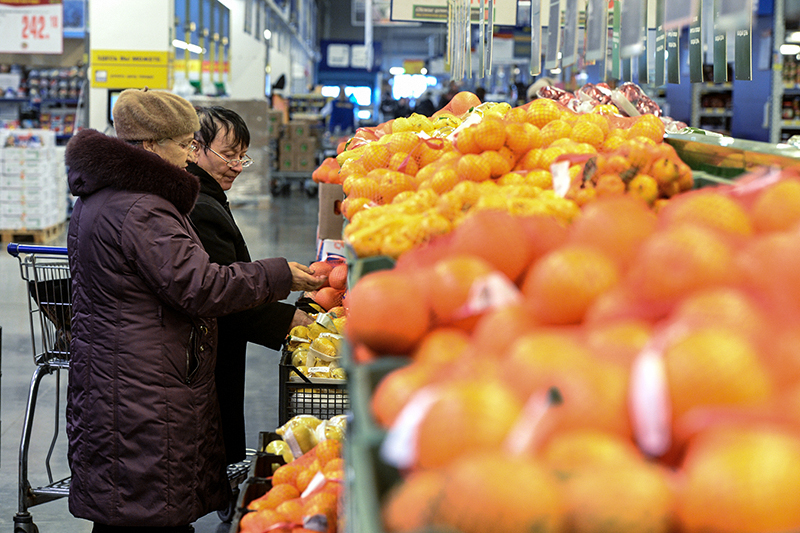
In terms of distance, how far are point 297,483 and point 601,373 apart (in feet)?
4.72

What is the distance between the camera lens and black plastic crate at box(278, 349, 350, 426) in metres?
2.65

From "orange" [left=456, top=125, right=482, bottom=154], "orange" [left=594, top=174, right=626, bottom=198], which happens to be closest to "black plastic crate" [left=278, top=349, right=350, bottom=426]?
"orange" [left=456, top=125, right=482, bottom=154]

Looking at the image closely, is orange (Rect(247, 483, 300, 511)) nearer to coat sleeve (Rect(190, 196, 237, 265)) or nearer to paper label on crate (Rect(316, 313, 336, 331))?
paper label on crate (Rect(316, 313, 336, 331))

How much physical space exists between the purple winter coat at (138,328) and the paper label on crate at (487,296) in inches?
58.3

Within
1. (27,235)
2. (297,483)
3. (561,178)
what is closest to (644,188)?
(561,178)

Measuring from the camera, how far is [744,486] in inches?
25.9

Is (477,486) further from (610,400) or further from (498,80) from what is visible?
(498,80)

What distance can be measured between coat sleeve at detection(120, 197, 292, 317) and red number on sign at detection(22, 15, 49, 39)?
11367 mm

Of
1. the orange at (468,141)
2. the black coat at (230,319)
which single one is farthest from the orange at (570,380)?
the black coat at (230,319)

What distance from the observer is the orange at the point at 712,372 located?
75cm

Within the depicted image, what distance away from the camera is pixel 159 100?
2.54m

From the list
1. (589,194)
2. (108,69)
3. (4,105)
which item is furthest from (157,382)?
(4,105)

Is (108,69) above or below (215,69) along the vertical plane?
below

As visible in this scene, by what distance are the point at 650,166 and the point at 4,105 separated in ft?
50.0
